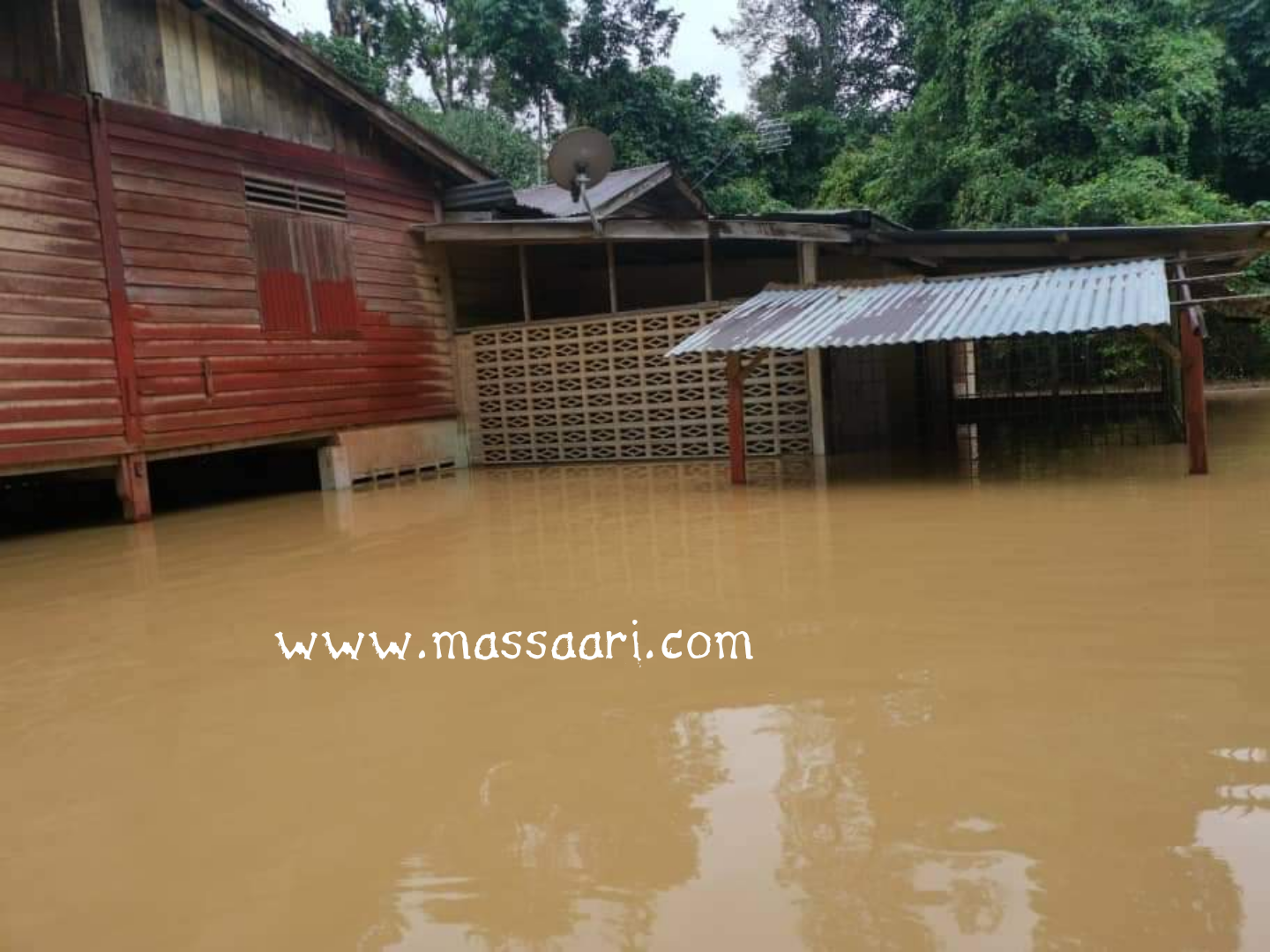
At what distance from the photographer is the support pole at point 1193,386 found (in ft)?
24.8

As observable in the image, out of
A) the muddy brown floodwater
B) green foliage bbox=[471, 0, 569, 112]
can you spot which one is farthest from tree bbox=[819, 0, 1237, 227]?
the muddy brown floodwater

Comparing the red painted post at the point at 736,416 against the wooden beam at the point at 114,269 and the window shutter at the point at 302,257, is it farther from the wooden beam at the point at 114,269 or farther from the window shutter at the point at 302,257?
the wooden beam at the point at 114,269

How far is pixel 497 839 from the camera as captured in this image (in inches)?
100

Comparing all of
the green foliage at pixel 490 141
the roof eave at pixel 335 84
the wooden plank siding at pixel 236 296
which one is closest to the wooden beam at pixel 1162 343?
A: the wooden plank siding at pixel 236 296

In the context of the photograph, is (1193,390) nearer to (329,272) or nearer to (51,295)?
(329,272)

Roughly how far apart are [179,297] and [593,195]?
6276 mm

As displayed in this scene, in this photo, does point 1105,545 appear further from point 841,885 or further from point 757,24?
point 757,24

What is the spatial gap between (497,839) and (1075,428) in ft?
39.2

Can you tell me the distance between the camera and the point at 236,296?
10227 mm

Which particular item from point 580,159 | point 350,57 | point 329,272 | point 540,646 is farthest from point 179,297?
point 350,57

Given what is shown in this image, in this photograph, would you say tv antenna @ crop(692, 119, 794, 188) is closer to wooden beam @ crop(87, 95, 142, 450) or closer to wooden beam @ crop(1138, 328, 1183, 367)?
wooden beam @ crop(87, 95, 142, 450)

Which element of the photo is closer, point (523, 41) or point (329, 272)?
point (329, 272)

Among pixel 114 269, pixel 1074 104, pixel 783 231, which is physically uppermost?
pixel 1074 104

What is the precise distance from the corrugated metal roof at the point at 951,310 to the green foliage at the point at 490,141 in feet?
47.4
